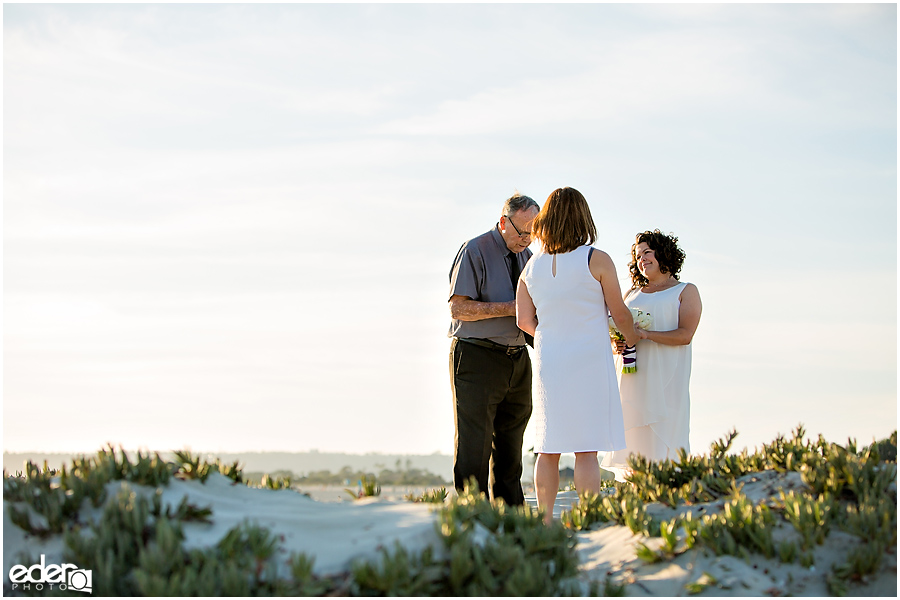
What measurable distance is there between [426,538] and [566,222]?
2508 mm

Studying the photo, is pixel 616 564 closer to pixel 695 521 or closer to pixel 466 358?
pixel 695 521

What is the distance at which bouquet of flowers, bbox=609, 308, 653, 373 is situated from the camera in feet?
20.3

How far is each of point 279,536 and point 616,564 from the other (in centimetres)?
184

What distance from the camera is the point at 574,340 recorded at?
17.8ft

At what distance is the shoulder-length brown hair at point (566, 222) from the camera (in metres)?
5.45

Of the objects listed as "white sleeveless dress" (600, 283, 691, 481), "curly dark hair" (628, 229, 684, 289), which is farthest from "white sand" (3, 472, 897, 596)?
"curly dark hair" (628, 229, 684, 289)

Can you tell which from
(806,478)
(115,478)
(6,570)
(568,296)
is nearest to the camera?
(6,570)

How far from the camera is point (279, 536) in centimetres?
379

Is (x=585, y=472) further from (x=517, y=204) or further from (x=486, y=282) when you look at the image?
(x=517, y=204)

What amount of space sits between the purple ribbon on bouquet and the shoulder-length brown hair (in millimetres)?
1195

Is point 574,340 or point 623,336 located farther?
point 623,336

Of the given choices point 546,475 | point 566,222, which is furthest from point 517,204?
point 546,475

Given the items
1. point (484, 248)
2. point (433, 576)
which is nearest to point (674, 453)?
point (484, 248)

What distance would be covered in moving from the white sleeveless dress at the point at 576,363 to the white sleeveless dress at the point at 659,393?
0.89 metres
